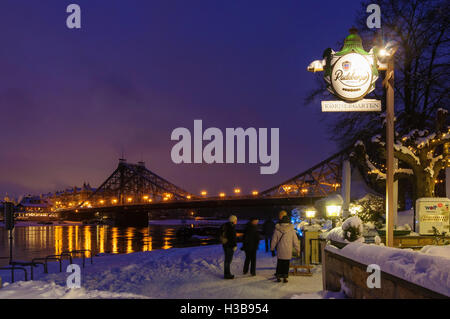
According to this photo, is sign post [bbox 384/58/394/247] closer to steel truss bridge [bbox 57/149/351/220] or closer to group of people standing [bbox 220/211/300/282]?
group of people standing [bbox 220/211/300/282]

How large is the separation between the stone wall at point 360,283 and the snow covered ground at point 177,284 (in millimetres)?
310

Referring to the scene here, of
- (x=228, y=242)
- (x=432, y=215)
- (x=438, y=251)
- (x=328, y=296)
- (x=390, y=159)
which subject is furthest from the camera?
(x=432, y=215)

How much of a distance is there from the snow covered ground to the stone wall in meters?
0.31

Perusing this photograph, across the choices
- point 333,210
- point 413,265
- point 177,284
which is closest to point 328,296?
point 413,265

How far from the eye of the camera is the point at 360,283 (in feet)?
16.2

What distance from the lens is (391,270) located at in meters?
4.12

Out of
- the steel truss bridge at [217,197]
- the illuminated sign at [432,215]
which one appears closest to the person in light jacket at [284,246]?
the illuminated sign at [432,215]

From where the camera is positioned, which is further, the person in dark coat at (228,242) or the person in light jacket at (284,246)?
the person in dark coat at (228,242)

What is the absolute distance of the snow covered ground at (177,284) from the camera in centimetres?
641

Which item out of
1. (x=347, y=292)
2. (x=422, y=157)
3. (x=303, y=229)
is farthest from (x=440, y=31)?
(x=347, y=292)

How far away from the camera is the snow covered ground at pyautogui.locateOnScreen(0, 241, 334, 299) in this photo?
641cm

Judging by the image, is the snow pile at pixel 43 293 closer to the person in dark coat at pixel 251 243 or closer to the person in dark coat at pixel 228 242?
the person in dark coat at pixel 228 242

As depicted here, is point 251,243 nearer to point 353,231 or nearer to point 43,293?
point 353,231

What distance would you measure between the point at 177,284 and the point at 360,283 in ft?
14.2
